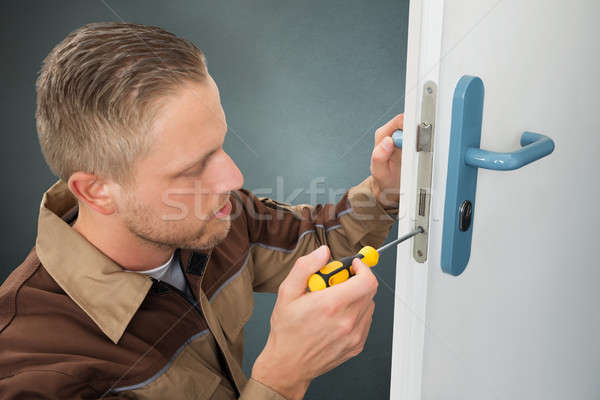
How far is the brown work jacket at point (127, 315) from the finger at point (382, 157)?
57mm

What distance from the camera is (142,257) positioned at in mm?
835

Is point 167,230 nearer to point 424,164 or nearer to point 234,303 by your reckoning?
point 234,303

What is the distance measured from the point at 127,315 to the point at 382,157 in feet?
1.59

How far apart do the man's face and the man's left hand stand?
25 centimetres

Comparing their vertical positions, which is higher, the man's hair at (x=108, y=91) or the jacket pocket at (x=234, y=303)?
the man's hair at (x=108, y=91)

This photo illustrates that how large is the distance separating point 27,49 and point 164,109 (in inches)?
41.8

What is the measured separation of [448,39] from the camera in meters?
0.50

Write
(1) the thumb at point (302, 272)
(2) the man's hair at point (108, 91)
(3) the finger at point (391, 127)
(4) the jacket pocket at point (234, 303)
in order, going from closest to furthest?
(1) the thumb at point (302, 272) → (2) the man's hair at point (108, 91) → (3) the finger at point (391, 127) → (4) the jacket pocket at point (234, 303)

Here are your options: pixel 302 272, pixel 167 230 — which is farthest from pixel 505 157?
pixel 167 230

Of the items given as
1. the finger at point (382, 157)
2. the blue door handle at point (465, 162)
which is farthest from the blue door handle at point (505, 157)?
the finger at point (382, 157)

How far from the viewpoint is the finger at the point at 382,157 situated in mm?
809

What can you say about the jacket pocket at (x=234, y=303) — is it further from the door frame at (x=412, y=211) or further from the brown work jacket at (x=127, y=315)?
the door frame at (x=412, y=211)

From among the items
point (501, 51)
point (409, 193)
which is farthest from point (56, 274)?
point (501, 51)

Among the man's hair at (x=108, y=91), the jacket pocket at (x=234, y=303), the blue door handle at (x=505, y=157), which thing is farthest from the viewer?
the jacket pocket at (x=234, y=303)
